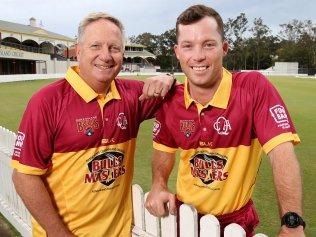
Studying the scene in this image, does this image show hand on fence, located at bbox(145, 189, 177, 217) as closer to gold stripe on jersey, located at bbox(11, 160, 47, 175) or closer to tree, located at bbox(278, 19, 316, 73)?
gold stripe on jersey, located at bbox(11, 160, 47, 175)

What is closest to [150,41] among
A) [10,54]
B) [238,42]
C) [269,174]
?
[238,42]

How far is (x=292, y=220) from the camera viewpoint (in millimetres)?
2156

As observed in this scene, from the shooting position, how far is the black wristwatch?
2.15m

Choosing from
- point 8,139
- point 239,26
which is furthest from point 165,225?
point 239,26

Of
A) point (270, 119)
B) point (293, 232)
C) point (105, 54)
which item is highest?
point (105, 54)

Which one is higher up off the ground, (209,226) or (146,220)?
(209,226)

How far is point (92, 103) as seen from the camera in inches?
113

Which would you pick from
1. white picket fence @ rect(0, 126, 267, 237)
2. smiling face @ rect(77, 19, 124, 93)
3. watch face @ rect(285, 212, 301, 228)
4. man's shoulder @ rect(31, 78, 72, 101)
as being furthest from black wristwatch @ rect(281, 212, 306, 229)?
man's shoulder @ rect(31, 78, 72, 101)

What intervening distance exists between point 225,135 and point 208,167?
0.89 feet

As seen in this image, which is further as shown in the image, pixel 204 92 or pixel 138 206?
pixel 138 206

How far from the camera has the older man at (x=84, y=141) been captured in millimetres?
2652

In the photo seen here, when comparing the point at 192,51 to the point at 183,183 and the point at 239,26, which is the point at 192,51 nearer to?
the point at 183,183

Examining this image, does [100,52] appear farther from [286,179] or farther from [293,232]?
[293,232]

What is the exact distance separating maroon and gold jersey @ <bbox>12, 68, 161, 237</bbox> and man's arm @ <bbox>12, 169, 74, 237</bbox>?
73 millimetres
